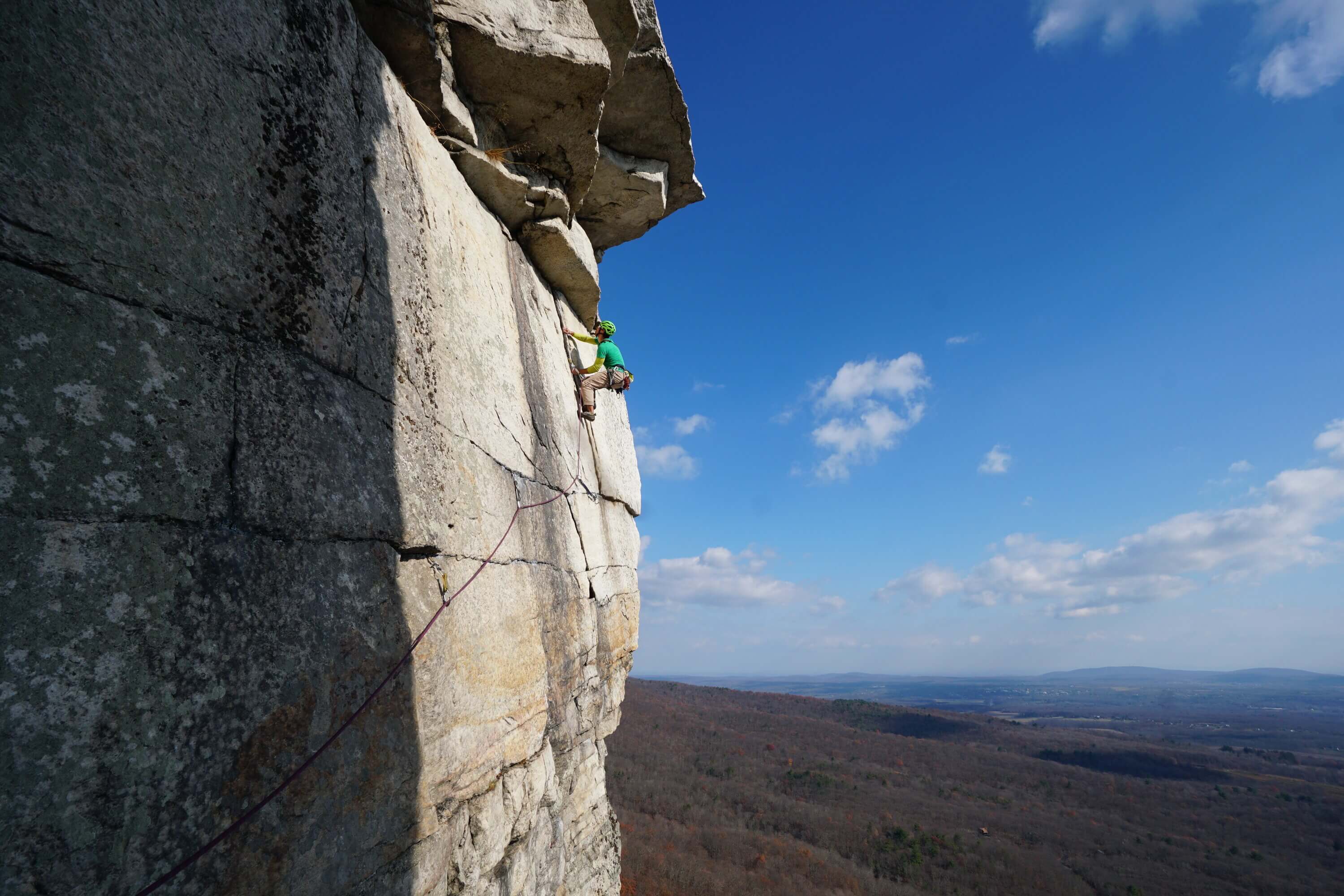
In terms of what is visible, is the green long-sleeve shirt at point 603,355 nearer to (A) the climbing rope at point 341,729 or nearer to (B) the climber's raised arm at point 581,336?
(B) the climber's raised arm at point 581,336

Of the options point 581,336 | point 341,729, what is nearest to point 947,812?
point 581,336

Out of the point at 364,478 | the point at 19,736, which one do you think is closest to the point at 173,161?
the point at 364,478

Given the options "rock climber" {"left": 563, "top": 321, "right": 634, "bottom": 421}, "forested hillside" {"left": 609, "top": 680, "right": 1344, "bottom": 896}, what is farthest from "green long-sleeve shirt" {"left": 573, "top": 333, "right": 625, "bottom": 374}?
"forested hillside" {"left": 609, "top": 680, "right": 1344, "bottom": 896}

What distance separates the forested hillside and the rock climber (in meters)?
32.0

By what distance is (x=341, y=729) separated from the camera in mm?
2389

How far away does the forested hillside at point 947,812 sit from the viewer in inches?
1601

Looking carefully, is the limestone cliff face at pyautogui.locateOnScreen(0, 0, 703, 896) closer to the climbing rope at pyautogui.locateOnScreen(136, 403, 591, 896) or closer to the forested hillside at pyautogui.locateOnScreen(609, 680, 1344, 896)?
the climbing rope at pyautogui.locateOnScreen(136, 403, 591, 896)

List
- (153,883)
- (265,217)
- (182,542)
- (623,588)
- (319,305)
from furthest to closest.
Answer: (623,588) → (319,305) → (265,217) → (182,542) → (153,883)

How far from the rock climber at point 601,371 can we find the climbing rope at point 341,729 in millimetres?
2575

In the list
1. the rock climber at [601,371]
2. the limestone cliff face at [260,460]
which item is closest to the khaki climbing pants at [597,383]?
the rock climber at [601,371]

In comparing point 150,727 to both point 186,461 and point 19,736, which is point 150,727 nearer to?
point 19,736

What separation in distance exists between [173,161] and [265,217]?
0.35 meters

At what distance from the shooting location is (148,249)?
203 cm

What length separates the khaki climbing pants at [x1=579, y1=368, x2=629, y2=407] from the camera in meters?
6.72
